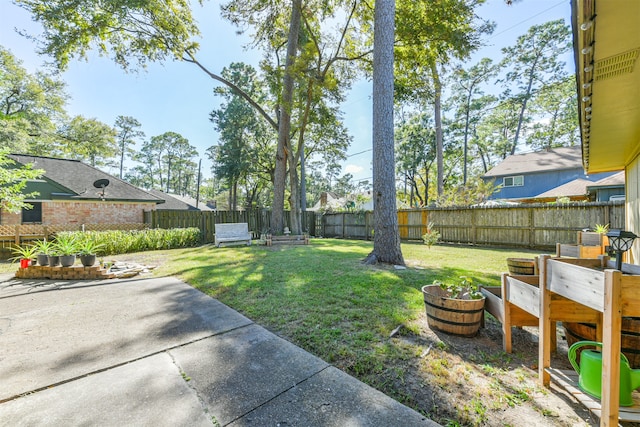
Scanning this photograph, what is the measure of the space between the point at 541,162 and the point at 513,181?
6.99 ft

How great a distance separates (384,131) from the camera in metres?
5.57

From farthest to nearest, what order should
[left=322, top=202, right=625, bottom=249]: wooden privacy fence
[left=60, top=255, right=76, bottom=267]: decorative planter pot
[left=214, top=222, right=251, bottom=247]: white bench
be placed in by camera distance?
[left=214, top=222, right=251, bottom=247]: white bench, [left=322, top=202, right=625, bottom=249]: wooden privacy fence, [left=60, top=255, right=76, bottom=267]: decorative planter pot

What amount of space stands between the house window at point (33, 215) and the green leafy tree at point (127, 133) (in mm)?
24877

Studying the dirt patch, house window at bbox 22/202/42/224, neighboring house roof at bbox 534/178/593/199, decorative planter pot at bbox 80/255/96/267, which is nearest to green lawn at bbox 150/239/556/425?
the dirt patch

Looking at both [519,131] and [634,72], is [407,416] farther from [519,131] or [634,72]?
[519,131]

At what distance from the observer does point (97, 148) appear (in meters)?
20.3

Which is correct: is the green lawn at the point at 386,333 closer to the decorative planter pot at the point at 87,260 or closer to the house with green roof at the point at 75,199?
the decorative planter pot at the point at 87,260

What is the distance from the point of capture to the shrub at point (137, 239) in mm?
8234

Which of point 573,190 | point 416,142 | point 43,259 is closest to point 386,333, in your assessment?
point 43,259

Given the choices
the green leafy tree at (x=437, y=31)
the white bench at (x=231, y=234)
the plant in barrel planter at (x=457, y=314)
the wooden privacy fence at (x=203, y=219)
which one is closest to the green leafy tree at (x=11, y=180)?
the white bench at (x=231, y=234)

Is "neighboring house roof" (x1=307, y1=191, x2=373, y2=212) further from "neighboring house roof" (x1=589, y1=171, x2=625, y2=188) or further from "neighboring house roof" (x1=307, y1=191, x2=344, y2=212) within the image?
"neighboring house roof" (x1=589, y1=171, x2=625, y2=188)

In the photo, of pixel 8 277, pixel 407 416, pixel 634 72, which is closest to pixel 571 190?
pixel 634 72

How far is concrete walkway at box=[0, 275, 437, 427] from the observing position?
1505 mm

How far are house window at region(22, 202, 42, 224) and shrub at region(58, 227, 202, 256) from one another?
18.9 feet
